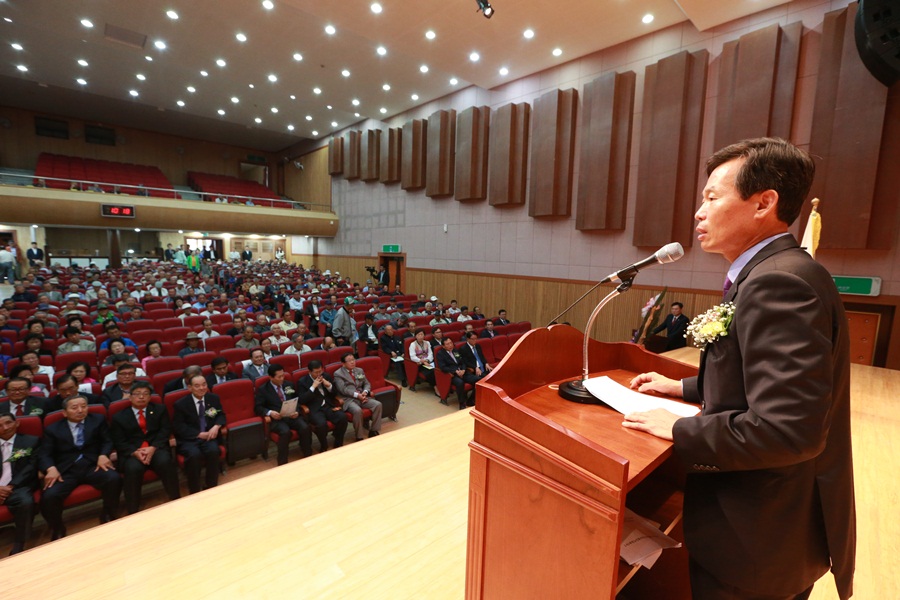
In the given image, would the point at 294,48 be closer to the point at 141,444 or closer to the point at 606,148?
the point at 606,148

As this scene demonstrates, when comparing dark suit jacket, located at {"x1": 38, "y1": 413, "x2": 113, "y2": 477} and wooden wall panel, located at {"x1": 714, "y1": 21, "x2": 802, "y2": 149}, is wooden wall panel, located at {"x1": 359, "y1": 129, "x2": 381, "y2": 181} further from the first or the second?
dark suit jacket, located at {"x1": 38, "y1": 413, "x2": 113, "y2": 477}

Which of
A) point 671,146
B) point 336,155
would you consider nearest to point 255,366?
point 671,146

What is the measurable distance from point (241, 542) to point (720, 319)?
82.2 inches

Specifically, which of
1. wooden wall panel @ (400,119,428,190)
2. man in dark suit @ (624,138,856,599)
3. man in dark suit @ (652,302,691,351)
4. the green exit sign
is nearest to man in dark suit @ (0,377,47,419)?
man in dark suit @ (624,138,856,599)

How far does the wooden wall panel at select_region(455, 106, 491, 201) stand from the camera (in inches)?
404

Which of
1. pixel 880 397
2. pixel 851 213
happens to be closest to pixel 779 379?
pixel 880 397

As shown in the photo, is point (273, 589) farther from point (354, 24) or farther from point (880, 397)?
point (354, 24)

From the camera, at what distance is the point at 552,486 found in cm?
85

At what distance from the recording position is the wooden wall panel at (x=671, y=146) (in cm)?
690

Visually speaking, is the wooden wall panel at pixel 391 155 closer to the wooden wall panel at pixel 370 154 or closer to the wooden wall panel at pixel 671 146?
the wooden wall panel at pixel 370 154

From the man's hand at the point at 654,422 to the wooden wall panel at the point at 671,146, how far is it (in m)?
7.02

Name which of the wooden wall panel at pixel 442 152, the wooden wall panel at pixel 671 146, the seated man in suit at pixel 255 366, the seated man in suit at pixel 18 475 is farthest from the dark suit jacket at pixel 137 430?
the wooden wall panel at pixel 442 152

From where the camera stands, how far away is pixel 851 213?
543cm

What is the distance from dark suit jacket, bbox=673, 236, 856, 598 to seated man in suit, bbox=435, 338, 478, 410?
4.35m
